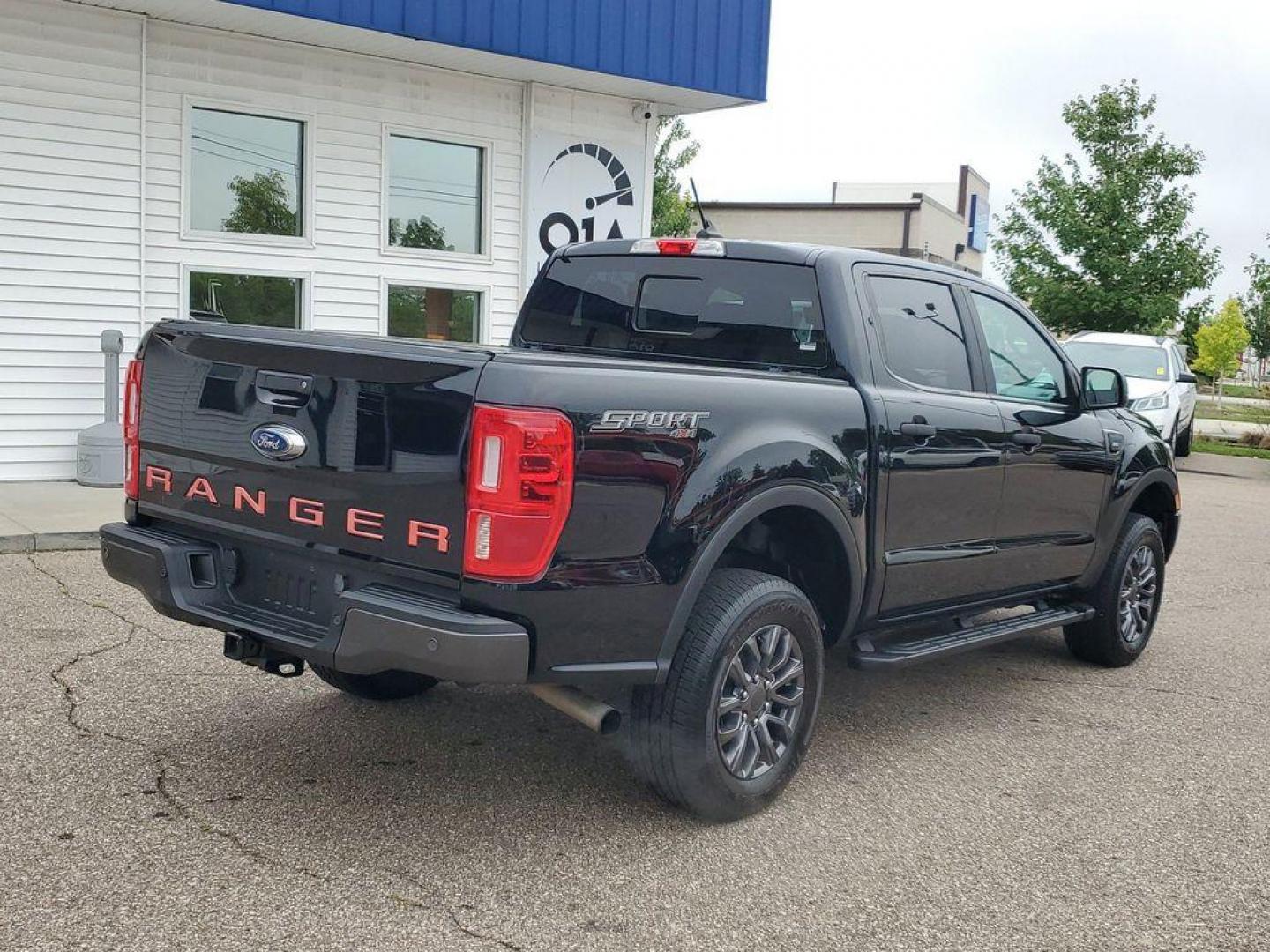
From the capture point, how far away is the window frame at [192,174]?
35.3 feet

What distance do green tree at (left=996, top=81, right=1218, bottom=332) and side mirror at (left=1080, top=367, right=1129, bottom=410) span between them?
20.6 m

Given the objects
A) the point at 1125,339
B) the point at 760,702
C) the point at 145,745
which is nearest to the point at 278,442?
the point at 145,745

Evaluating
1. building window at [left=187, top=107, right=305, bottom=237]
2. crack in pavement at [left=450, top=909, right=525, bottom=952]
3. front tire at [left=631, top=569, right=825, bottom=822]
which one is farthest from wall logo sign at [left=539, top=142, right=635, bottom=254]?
crack in pavement at [left=450, top=909, right=525, bottom=952]

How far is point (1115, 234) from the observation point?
2573 centimetres

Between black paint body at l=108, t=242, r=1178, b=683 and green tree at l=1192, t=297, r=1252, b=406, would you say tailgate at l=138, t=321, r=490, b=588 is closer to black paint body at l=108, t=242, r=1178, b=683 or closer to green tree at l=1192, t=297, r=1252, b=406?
black paint body at l=108, t=242, r=1178, b=683

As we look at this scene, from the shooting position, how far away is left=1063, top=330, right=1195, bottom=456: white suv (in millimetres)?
16875

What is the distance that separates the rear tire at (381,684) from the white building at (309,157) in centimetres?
652

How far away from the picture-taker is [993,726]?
5.45 metres

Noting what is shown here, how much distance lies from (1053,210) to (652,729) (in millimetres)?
24670

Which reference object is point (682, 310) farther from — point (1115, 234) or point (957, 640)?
point (1115, 234)

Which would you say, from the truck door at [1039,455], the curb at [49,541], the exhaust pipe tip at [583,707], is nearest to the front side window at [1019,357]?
the truck door at [1039,455]

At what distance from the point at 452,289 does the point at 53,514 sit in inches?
187

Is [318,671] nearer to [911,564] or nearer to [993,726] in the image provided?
[911,564]

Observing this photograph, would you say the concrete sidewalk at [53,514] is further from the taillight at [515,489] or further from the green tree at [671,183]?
the green tree at [671,183]
